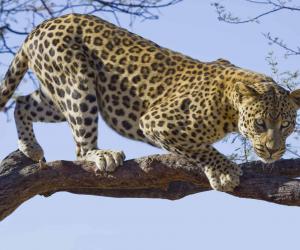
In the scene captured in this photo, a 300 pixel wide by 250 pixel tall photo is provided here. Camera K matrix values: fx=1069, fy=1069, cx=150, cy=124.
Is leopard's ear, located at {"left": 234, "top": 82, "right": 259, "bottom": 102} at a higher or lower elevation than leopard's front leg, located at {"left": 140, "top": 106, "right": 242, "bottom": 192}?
higher

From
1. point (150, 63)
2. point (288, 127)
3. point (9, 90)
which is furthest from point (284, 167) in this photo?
point (9, 90)

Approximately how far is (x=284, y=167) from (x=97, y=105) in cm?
175

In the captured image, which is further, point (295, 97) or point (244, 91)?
point (295, 97)

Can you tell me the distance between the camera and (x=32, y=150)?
9.23m

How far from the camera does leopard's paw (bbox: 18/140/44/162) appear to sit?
915cm

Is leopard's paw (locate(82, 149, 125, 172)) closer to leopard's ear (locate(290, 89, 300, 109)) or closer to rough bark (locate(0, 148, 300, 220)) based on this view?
rough bark (locate(0, 148, 300, 220))

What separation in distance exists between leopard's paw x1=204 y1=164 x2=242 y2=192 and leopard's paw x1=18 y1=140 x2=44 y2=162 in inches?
64.7

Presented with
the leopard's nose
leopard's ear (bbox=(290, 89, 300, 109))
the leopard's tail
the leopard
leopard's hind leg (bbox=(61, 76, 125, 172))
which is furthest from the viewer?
the leopard's tail

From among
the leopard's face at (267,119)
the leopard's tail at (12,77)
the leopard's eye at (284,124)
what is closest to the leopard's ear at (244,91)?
the leopard's face at (267,119)

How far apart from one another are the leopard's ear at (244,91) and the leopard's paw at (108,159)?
1.07 m

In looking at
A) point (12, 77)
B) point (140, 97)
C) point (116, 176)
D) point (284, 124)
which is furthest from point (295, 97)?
point (12, 77)

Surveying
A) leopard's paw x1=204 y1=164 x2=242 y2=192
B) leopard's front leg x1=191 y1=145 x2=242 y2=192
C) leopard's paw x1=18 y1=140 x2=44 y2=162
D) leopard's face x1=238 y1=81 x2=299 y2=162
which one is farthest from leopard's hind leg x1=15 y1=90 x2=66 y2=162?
leopard's face x1=238 y1=81 x2=299 y2=162

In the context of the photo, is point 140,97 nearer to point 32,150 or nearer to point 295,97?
point 32,150

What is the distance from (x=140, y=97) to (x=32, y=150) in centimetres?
104
